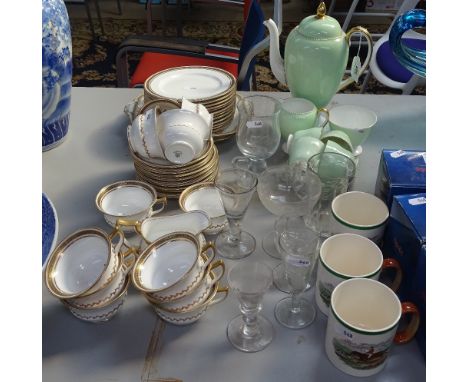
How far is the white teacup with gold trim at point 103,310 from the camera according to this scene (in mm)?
632

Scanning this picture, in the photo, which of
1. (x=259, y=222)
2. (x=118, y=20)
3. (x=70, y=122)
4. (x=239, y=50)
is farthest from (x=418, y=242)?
(x=118, y=20)

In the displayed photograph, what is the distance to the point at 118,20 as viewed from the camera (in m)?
2.95

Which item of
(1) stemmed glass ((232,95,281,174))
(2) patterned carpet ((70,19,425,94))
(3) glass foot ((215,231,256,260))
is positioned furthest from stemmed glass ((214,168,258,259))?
(2) patterned carpet ((70,19,425,94))

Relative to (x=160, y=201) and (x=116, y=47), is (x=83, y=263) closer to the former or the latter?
(x=160, y=201)

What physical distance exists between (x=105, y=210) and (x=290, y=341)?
15.3 inches

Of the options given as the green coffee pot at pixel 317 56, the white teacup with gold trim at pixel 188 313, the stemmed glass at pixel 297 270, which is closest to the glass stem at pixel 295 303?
the stemmed glass at pixel 297 270

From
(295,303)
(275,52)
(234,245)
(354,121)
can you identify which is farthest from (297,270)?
(275,52)

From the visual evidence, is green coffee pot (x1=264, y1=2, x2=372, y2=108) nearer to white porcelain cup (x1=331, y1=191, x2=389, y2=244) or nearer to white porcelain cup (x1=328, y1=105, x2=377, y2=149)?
white porcelain cup (x1=328, y1=105, x2=377, y2=149)

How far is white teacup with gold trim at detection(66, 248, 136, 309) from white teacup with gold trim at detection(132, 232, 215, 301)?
1.0 inches

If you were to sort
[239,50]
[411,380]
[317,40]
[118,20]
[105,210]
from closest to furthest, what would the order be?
1. [411,380]
2. [105,210]
3. [317,40]
4. [239,50]
5. [118,20]

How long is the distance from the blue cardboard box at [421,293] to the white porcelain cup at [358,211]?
9cm

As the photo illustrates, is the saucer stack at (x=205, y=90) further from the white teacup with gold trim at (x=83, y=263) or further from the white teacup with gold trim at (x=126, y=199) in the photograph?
the white teacup with gold trim at (x=83, y=263)

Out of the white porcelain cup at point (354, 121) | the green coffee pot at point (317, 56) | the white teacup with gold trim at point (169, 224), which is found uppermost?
the green coffee pot at point (317, 56)

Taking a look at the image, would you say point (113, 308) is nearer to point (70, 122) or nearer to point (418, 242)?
point (418, 242)
